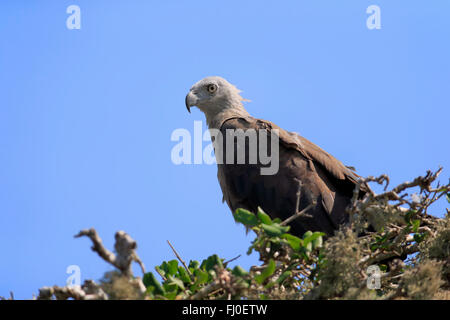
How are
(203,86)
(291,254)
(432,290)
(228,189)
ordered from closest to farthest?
(432,290), (291,254), (228,189), (203,86)

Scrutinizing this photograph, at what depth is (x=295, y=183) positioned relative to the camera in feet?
21.6

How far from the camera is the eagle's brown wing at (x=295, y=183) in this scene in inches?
247

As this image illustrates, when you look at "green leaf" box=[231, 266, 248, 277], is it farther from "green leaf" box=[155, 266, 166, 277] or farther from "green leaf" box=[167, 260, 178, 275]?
"green leaf" box=[155, 266, 166, 277]

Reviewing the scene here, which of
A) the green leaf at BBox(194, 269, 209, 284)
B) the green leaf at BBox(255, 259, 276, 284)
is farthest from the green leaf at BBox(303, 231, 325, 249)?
the green leaf at BBox(194, 269, 209, 284)

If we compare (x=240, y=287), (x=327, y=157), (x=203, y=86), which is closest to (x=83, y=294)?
(x=240, y=287)

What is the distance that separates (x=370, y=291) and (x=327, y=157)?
12.0 feet

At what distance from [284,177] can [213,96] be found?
211 centimetres

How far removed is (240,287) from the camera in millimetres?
2938

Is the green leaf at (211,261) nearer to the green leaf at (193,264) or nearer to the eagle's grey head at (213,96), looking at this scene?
the green leaf at (193,264)

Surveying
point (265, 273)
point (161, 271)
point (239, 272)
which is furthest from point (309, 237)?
point (161, 271)

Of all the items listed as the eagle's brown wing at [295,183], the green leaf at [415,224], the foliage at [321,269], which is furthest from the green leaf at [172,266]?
the eagle's brown wing at [295,183]

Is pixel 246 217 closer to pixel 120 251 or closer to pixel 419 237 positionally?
pixel 120 251
